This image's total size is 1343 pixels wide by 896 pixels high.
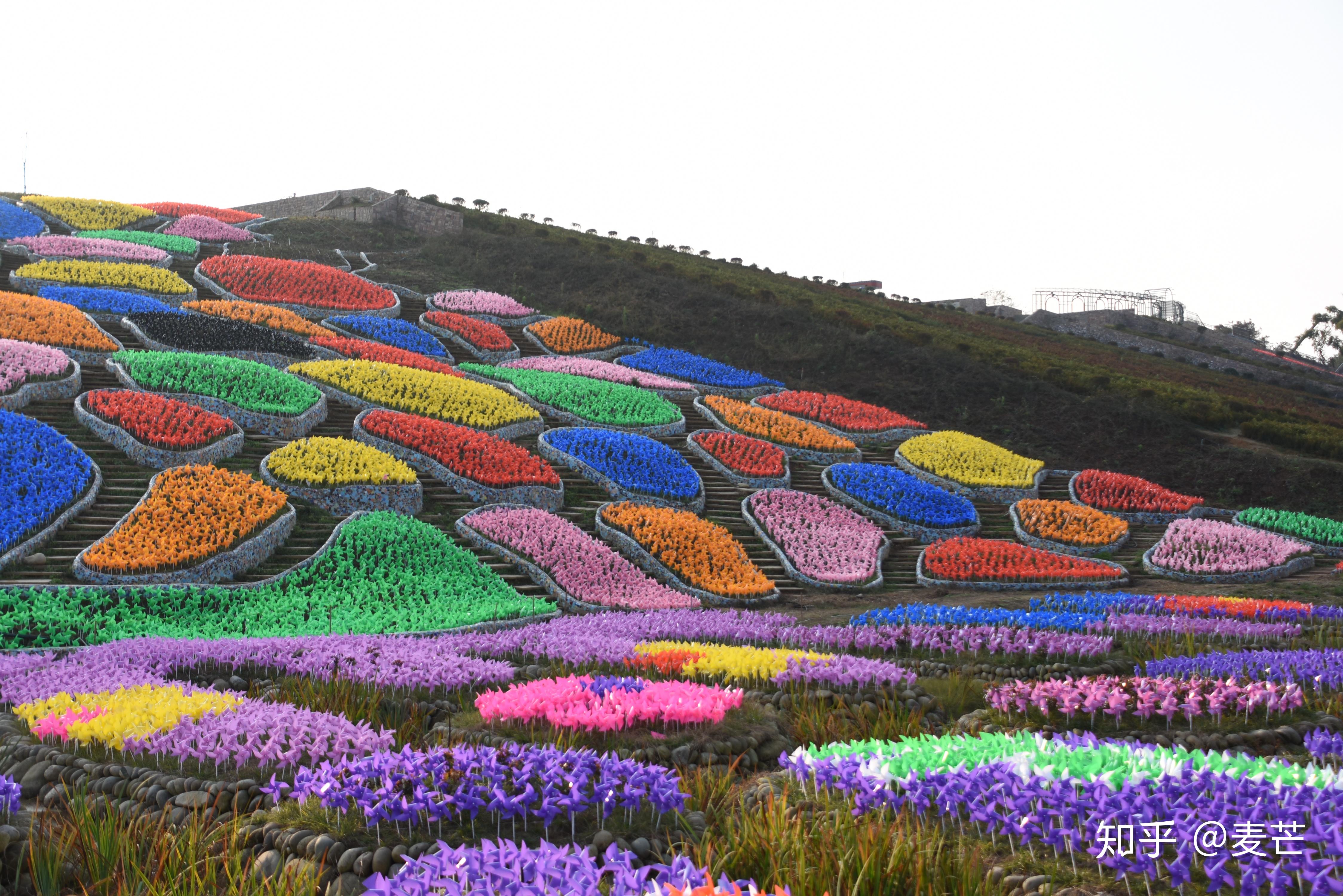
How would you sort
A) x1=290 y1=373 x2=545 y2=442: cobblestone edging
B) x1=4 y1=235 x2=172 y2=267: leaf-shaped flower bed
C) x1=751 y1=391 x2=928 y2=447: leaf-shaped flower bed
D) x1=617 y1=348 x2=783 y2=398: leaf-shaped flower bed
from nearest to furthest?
x1=290 y1=373 x2=545 y2=442: cobblestone edging → x1=751 y1=391 x2=928 y2=447: leaf-shaped flower bed → x1=617 y1=348 x2=783 y2=398: leaf-shaped flower bed → x1=4 y1=235 x2=172 y2=267: leaf-shaped flower bed

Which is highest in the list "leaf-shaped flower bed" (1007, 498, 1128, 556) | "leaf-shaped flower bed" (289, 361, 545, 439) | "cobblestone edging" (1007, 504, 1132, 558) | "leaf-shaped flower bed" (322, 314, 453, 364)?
"leaf-shaped flower bed" (322, 314, 453, 364)

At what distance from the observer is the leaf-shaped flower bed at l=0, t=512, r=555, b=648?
1152cm

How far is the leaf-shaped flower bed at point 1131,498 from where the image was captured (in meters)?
23.9

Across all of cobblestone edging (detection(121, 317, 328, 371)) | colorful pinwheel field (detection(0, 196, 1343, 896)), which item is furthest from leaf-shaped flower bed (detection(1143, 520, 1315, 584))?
cobblestone edging (detection(121, 317, 328, 371))

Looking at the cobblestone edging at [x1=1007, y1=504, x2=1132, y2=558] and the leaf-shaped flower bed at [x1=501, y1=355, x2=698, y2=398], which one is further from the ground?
the leaf-shaped flower bed at [x1=501, y1=355, x2=698, y2=398]

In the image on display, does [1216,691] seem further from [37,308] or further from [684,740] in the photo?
[37,308]

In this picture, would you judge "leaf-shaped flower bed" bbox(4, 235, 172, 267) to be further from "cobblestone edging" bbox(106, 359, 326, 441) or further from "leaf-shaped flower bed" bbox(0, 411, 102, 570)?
"leaf-shaped flower bed" bbox(0, 411, 102, 570)

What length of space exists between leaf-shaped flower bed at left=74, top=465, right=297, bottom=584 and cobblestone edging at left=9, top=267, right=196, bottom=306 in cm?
1605

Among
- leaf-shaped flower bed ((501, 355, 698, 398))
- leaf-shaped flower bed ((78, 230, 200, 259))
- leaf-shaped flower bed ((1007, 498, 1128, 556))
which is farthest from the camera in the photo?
leaf-shaped flower bed ((78, 230, 200, 259))

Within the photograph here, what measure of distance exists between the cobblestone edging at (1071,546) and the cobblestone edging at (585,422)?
30.1ft

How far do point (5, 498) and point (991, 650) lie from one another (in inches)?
563

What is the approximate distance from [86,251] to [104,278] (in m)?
4.42

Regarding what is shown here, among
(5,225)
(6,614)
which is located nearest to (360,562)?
(6,614)

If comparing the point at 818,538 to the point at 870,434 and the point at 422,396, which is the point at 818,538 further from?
the point at 422,396
